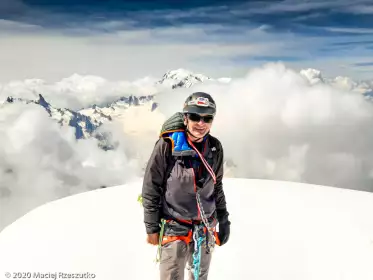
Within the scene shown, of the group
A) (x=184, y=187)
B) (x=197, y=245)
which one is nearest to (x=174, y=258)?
(x=197, y=245)

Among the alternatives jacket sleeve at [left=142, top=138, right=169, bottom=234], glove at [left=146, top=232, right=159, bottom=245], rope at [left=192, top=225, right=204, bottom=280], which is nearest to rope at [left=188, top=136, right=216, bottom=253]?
rope at [left=192, top=225, right=204, bottom=280]

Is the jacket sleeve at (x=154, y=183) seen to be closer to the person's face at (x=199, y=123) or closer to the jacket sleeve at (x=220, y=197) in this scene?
the person's face at (x=199, y=123)

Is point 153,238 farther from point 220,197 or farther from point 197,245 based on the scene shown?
point 220,197

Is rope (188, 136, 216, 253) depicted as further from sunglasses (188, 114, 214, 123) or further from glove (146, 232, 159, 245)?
glove (146, 232, 159, 245)

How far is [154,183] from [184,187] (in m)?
0.39

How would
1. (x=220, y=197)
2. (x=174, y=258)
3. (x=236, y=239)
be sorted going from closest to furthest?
(x=174, y=258), (x=220, y=197), (x=236, y=239)

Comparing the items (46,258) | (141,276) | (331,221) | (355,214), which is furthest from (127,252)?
(355,214)

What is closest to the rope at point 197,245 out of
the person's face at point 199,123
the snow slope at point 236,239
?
the person's face at point 199,123

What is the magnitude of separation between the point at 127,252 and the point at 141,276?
987 millimetres

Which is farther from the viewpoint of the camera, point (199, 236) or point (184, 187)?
point (199, 236)

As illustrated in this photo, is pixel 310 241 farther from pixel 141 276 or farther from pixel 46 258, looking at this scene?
pixel 46 258

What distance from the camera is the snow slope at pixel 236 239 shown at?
28.3ft

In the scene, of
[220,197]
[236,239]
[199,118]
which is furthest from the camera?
[236,239]

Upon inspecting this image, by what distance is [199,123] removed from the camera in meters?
5.20
